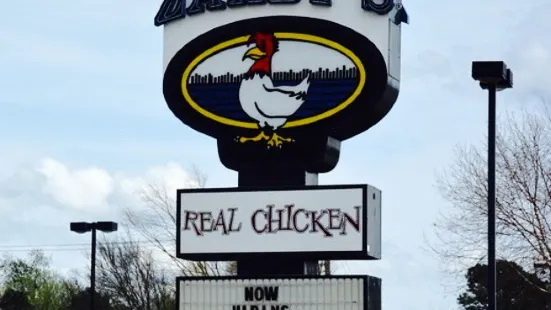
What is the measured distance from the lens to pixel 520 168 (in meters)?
43.5

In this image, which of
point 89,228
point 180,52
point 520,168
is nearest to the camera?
point 180,52

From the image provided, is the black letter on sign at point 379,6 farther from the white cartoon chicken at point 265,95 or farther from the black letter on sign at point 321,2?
the white cartoon chicken at point 265,95

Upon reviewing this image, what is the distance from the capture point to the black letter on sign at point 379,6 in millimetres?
27609

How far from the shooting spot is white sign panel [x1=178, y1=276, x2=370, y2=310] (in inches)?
1084

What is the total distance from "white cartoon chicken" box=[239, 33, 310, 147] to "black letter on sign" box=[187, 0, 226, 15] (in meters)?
1.00

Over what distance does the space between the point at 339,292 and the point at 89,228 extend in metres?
21.8

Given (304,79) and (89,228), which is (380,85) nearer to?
(304,79)

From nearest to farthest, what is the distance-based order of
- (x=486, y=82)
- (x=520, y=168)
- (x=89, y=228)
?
1. (x=486, y=82)
2. (x=520, y=168)
3. (x=89, y=228)

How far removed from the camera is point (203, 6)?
29.2 metres

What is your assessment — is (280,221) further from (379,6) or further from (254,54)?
(379,6)

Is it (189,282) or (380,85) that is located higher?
(380,85)

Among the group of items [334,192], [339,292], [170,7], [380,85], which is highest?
[170,7]

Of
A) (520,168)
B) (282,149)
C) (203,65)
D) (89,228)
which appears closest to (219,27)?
(203,65)

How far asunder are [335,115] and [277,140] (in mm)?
1298
